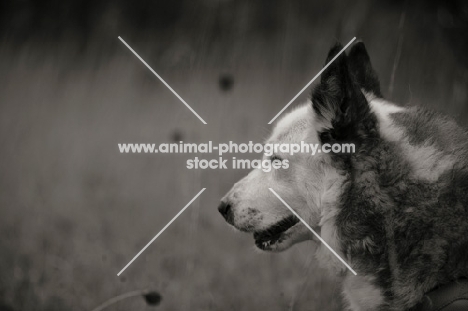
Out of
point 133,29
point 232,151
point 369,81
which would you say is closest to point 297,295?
point 232,151

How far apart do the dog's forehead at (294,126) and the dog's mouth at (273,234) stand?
0.38 m

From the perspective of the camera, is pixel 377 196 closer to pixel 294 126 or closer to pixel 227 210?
pixel 294 126

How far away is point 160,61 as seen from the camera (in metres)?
3.56

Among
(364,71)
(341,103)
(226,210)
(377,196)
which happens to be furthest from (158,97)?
(377,196)

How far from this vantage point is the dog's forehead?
2.17 metres

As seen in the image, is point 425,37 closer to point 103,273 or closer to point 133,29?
point 133,29

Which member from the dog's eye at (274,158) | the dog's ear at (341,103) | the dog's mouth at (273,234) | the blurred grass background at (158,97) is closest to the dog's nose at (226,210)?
the dog's mouth at (273,234)

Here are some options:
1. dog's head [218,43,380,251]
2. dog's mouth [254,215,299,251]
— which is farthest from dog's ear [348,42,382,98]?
dog's mouth [254,215,299,251]

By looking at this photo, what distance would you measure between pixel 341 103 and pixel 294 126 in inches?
16.6

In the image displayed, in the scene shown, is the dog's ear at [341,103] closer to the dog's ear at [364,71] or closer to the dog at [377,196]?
the dog at [377,196]

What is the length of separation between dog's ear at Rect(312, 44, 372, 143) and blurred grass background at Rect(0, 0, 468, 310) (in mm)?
1475

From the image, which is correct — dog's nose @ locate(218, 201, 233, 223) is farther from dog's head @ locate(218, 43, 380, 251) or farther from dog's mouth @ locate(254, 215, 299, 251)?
dog's mouth @ locate(254, 215, 299, 251)

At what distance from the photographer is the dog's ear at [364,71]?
2328mm

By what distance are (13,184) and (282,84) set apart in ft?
7.16
